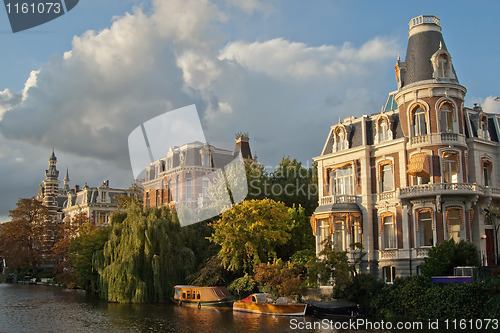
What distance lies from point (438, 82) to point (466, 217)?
28.5ft

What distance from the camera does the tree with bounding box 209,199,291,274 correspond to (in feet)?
125

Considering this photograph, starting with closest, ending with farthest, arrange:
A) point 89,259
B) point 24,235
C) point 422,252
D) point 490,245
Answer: point 422,252 < point 490,245 < point 89,259 < point 24,235

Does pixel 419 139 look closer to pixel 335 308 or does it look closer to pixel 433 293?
pixel 433 293

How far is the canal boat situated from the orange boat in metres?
2.48

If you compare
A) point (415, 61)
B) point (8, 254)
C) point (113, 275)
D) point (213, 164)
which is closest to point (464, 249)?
point (415, 61)

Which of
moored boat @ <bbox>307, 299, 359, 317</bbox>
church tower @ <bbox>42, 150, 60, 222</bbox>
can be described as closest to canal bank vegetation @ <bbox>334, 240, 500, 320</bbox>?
moored boat @ <bbox>307, 299, 359, 317</bbox>

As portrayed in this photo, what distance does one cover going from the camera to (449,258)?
29500 millimetres

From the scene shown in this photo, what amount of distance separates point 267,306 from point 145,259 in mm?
12080

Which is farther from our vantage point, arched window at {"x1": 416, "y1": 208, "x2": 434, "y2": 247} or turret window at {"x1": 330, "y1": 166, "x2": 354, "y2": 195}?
turret window at {"x1": 330, "y1": 166, "x2": 354, "y2": 195}

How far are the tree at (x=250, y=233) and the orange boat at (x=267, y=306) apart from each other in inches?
149

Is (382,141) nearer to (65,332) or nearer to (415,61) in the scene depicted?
(415,61)

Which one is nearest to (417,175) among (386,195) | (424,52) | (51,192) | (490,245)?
(386,195)

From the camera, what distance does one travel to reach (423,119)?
3412 cm

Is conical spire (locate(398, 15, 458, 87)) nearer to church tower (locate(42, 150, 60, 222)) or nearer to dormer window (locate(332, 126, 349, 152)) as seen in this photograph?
dormer window (locate(332, 126, 349, 152))
